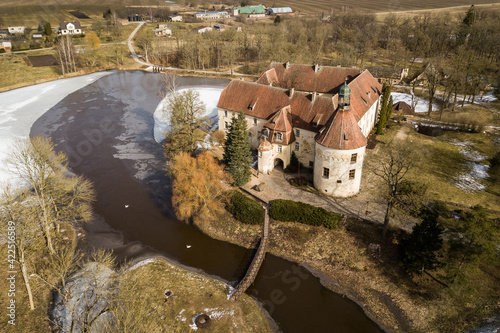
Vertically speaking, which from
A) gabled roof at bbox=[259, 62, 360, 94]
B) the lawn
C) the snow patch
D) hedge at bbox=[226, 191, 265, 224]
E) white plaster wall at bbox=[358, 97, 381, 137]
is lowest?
the lawn

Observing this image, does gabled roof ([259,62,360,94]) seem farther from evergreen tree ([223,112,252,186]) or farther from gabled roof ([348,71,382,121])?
evergreen tree ([223,112,252,186])

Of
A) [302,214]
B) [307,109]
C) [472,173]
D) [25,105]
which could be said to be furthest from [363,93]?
[25,105]

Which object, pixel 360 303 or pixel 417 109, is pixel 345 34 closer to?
pixel 417 109

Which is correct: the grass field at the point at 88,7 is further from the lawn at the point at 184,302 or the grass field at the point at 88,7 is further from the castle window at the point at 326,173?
the lawn at the point at 184,302

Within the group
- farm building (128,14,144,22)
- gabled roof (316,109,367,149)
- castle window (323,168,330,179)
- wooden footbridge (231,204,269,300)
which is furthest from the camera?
farm building (128,14,144,22)

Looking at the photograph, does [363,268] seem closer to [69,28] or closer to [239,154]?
[239,154]

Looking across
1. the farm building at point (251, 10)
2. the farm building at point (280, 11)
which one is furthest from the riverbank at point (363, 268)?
the farm building at point (251, 10)

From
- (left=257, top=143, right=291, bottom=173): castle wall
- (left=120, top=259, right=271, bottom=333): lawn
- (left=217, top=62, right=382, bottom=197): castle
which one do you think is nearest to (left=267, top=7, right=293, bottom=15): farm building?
(left=217, top=62, right=382, bottom=197): castle
